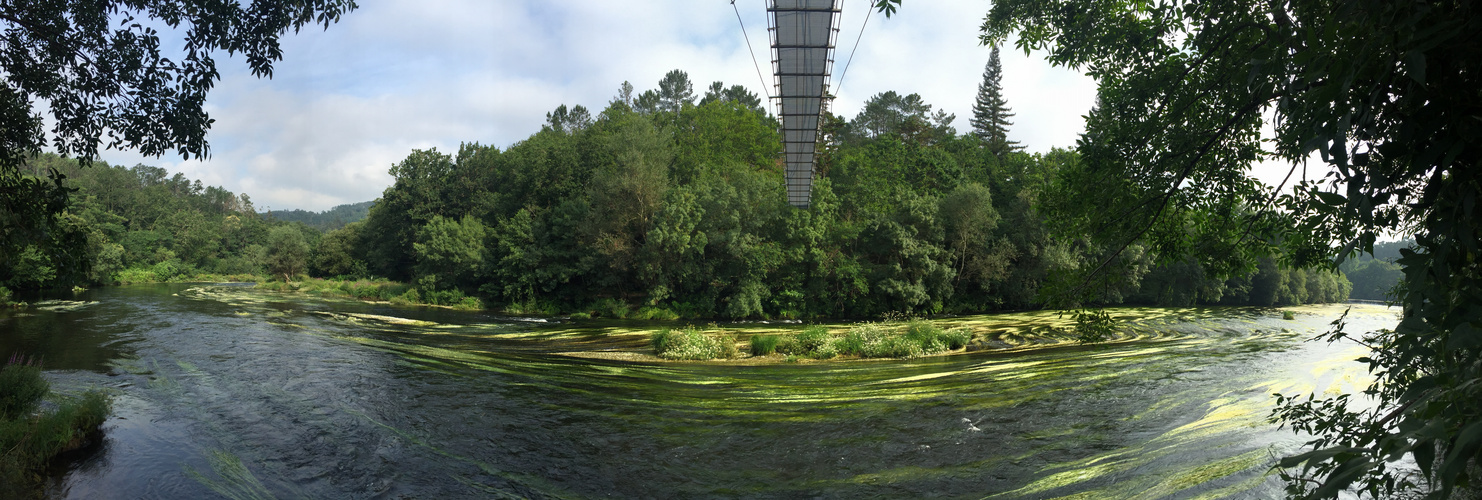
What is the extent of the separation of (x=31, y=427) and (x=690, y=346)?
41.6 feet

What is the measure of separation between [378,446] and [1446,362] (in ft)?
35.7

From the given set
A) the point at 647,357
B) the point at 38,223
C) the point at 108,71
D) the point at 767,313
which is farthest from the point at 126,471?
the point at 767,313

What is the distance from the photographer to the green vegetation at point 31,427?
7.43 meters

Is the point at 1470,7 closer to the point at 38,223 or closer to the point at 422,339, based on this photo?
the point at 38,223

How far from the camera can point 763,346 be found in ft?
61.6

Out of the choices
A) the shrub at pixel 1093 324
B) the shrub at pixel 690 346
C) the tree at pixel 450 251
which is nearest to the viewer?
the shrub at pixel 1093 324

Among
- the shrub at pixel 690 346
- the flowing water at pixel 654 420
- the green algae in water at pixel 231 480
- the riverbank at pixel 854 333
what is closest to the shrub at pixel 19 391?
the flowing water at pixel 654 420

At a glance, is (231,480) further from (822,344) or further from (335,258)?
(335,258)

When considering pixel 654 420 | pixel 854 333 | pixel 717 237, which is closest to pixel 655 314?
pixel 717 237

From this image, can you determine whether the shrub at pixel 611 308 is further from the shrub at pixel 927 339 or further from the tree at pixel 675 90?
Answer: the tree at pixel 675 90

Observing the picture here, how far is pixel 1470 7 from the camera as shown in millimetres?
1864

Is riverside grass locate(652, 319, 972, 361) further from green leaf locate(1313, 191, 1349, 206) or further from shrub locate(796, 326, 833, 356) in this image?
green leaf locate(1313, 191, 1349, 206)

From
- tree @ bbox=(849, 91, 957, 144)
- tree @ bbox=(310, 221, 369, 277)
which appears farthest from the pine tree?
tree @ bbox=(310, 221, 369, 277)

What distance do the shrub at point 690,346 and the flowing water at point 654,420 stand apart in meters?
1.15
